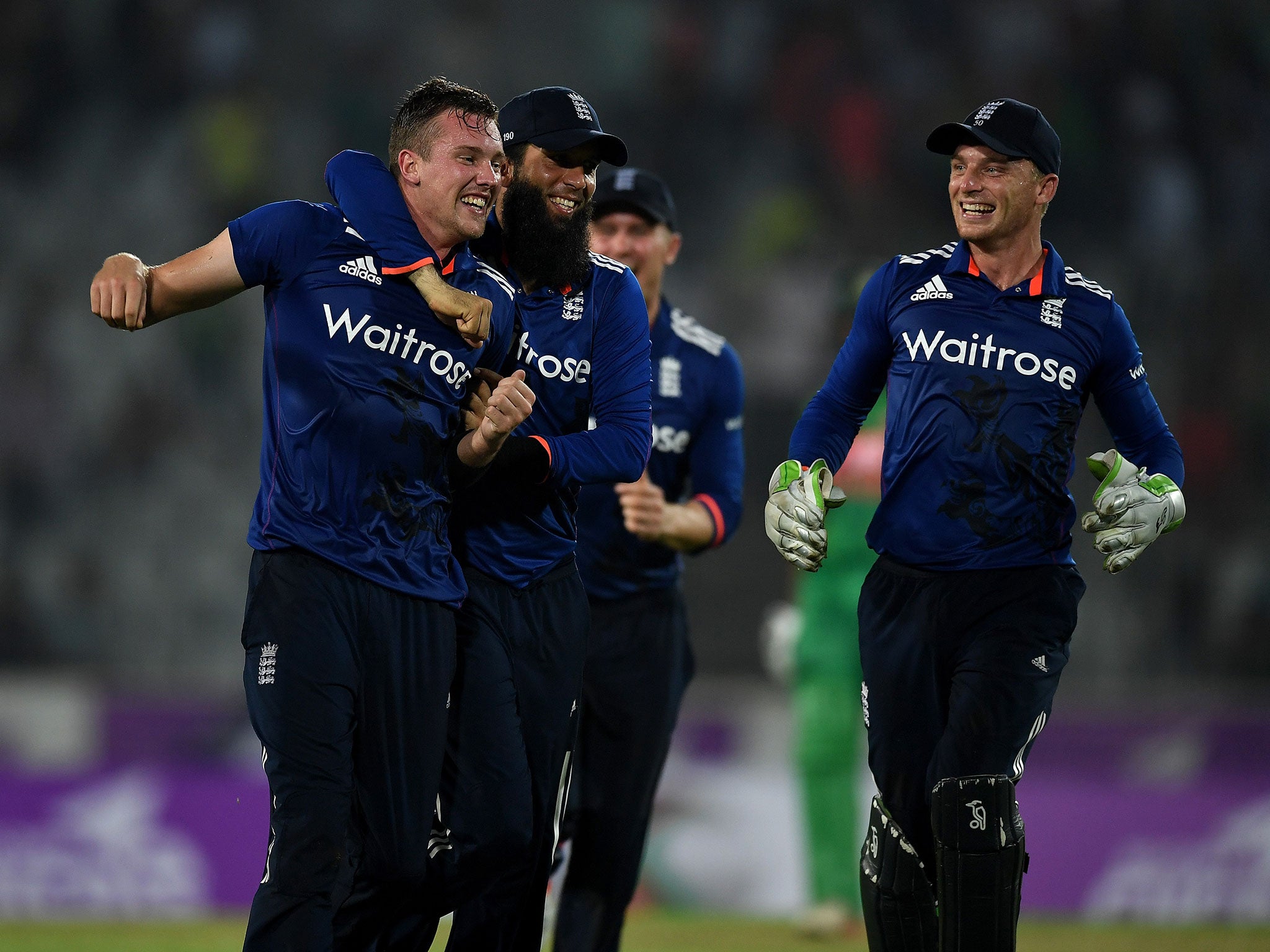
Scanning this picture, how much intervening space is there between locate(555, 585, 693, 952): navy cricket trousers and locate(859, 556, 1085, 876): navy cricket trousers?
0.85 metres

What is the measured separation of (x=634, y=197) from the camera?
5117 millimetres

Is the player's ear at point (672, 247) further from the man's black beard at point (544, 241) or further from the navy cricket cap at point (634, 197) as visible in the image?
the man's black beard at point (544, 241)

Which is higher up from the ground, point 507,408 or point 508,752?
point 507,408

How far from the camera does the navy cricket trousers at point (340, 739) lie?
136 inches

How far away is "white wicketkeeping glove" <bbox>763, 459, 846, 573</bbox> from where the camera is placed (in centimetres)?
399

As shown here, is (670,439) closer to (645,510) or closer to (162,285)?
(645,510)

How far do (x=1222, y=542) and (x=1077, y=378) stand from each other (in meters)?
7.34

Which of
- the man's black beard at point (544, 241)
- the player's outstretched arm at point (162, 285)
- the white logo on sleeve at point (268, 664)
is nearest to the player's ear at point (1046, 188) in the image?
the man's black beard at point (544, 241)

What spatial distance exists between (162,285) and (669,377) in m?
2.09

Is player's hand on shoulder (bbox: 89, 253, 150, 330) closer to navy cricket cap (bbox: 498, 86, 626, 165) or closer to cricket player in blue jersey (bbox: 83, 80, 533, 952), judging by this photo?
cricket player in blue jersey (bbox: 83, 80, 533, 952)

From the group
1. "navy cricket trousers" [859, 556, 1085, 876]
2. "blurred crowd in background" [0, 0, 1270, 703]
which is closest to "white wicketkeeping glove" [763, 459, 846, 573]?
"navy cricket trousers" [859, 556, 1085, 876]

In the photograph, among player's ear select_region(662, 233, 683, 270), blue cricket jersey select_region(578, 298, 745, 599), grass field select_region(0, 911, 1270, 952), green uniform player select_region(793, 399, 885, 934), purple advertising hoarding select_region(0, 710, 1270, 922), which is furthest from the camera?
purple advertising hoarding select_region(0, 710, 1270, 922)

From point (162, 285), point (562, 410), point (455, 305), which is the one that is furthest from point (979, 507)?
point (162, 285)

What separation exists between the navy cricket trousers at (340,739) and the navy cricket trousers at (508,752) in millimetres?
143
